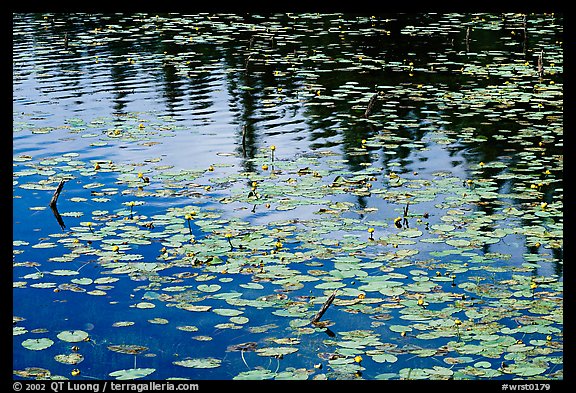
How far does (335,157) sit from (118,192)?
2.45 m

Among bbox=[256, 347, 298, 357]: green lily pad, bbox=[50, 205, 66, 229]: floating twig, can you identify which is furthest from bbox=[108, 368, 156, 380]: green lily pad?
bbox=[50, 205, 66, 229]: floating twig

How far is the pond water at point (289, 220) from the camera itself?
4574mm

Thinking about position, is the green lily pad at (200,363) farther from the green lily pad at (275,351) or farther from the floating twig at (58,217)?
the floating twig at (58,217)

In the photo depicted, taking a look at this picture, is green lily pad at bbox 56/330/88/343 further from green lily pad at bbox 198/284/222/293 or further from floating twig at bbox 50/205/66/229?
floating twig at bbox 50/205/66/229

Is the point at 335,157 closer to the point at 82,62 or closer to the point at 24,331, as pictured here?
the point at 24,331

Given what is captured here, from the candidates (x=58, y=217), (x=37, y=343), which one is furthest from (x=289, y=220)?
(x=37, y=343)

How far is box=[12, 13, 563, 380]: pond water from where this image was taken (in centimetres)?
457

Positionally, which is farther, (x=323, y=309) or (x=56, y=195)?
(x=56, y=195)

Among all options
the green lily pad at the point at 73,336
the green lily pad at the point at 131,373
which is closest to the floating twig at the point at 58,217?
the green lily pad at the point at 73,336

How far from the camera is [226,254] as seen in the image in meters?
5.86

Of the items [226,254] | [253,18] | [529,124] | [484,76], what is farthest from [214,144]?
[253,18]

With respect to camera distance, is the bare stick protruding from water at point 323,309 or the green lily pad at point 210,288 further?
the green lily pad at point 210,288

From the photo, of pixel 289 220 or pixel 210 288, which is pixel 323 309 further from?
pixel 289 220

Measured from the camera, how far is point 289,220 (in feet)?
21.6
